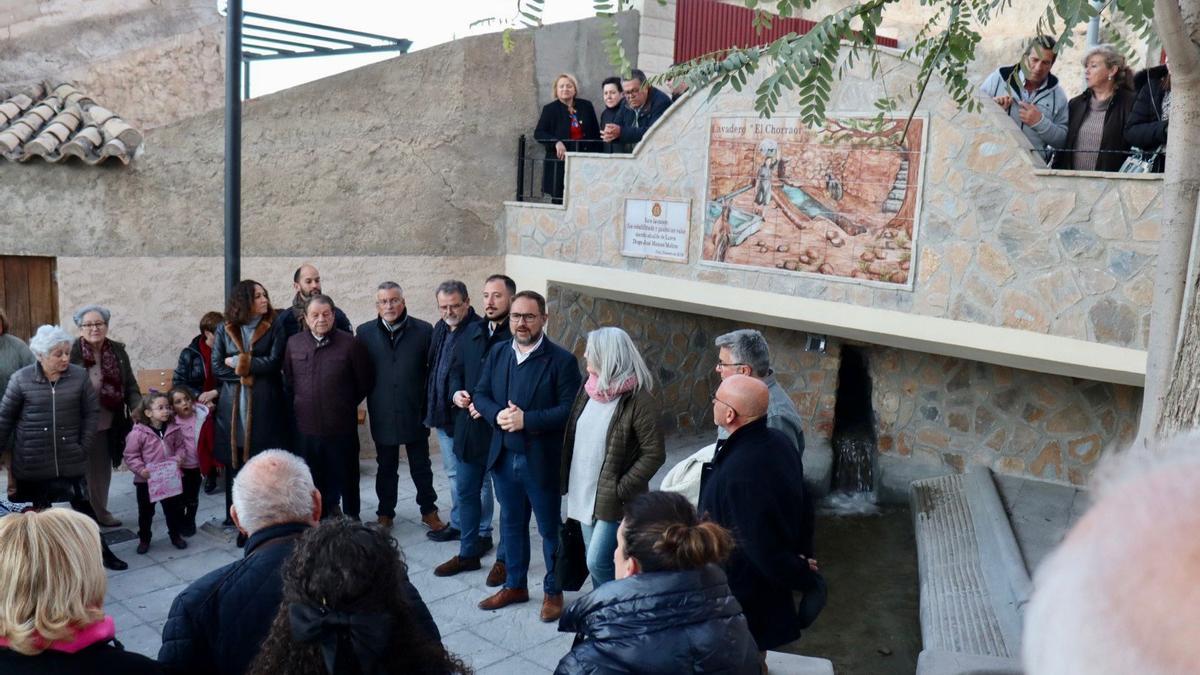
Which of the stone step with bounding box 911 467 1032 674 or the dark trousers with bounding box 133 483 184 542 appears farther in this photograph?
the dark trousers with bounding box 133 483 184 542

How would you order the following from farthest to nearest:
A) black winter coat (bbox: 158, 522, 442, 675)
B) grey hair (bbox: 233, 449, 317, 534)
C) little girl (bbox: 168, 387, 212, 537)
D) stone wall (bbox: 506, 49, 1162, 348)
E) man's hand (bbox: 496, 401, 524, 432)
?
little girl (bbox: 168, 387, 212, 537), stone wall (bbox: 506, 49, 1162, 348), man's hand (bbox: 496, 401, 524, 432), grey hair (bbox: 233, 449, 317, 534), black winter coat (bbox: 158, 522, 442, 675)

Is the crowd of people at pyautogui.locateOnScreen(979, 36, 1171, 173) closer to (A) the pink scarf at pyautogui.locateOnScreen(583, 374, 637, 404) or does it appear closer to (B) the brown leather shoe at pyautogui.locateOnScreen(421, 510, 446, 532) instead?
(A) the pink scarf at pyautogui.locateOnScreen(583, 374, 637, 404)

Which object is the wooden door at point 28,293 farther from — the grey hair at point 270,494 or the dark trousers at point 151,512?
the grey hair at point 270,494

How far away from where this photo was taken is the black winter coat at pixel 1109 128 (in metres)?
6.53

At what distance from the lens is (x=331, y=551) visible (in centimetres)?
241

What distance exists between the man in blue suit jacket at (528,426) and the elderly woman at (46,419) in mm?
2577

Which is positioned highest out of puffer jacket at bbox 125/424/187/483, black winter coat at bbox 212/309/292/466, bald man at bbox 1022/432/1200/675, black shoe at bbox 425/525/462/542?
bald man at bbox 1022/432/1200/675

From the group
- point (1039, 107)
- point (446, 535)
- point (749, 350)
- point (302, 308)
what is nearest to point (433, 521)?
point (446, 535)

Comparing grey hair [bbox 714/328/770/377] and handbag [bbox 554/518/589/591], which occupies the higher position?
grey hair [bbox 714/328/770/377]

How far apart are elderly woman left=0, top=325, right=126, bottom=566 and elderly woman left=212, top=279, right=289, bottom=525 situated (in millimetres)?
900

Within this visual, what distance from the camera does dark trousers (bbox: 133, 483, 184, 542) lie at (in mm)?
6367

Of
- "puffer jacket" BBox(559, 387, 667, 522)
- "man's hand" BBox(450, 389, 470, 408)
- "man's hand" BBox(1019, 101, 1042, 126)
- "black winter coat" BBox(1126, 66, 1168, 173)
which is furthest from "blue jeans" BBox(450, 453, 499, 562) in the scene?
"black winter coat" BBox(1126, 66, 1168, 173)

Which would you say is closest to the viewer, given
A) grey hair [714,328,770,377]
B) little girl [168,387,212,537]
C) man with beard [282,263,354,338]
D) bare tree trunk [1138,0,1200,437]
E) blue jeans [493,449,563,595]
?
bare tree trunk [1138,0,1200,437]

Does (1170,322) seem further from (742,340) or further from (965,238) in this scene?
(965,238)
